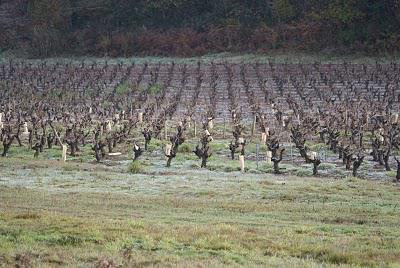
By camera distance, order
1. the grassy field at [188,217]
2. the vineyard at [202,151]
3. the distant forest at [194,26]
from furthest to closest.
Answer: the distant forest at [194,26] < the vineyard at [202,151] < the grassy field at [188,217]

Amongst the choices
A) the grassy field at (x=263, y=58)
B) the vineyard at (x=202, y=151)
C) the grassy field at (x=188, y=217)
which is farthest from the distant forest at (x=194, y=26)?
the grassy field at (x=188, y=217)

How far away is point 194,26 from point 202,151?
5188cm

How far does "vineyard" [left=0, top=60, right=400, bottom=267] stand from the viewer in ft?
54.3

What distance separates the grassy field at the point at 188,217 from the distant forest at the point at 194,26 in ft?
136

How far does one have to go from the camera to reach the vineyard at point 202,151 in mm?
16547

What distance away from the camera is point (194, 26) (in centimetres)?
8350

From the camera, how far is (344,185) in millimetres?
26844

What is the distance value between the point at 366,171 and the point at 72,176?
11.4m

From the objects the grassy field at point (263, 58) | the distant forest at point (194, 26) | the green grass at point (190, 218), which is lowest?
the green grass at point (190, 218)

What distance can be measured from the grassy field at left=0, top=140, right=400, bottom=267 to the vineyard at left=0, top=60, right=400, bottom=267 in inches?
2.5

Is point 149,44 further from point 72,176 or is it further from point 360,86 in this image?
point 72,176

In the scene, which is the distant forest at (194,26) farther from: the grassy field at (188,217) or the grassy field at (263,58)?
the grassy field at (188,217)

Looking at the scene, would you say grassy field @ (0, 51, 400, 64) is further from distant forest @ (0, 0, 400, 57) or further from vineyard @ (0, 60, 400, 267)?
vineyard @ (0, 60, 400, 267)

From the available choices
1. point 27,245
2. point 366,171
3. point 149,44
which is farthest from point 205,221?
point 149,44
